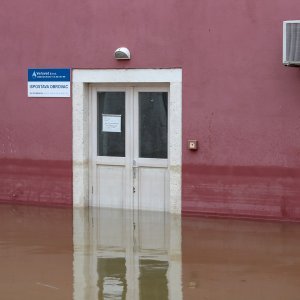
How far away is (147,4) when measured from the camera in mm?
11555

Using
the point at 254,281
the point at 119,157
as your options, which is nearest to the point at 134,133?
the point at 119,157

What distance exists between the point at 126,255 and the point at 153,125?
122 inches

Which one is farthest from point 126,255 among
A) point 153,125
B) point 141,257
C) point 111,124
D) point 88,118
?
point 88,118

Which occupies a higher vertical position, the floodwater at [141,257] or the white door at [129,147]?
the white door at [129,147]

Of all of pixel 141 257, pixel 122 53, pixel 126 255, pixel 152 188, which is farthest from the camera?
pixel 152 188

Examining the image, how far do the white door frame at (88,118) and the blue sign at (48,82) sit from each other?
161 mm

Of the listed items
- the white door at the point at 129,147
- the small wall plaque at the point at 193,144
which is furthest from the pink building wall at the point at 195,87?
the white door at the point at 129,147

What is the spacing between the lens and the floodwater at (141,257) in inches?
304

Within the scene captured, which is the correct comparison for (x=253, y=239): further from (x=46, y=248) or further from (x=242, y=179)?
(x=46, y=248)

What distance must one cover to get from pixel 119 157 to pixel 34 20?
2595 millimetres

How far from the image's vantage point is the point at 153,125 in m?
11.9

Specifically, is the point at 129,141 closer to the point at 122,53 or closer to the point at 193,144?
the point at 193,144

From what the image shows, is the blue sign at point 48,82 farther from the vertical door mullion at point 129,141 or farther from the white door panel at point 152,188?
the white door panel at point 152,188

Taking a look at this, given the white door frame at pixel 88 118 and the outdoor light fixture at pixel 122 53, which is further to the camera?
the outdoor light fixture at pixel 122 53
